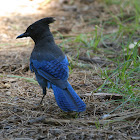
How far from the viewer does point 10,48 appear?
199 inches

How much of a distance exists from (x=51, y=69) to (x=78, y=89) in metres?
0.64

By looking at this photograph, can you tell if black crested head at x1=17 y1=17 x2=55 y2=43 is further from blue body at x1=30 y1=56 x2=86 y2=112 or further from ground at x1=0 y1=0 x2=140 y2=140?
ground at x1=0 y1=0 x2=140 y2=140

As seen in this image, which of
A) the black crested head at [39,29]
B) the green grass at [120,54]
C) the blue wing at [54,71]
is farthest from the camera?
the black crested head at [39,29]

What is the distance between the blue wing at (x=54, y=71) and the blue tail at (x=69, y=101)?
9 cm

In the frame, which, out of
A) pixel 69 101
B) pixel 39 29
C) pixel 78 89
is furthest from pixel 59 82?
pixel 39 29

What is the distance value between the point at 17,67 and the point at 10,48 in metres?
0.84

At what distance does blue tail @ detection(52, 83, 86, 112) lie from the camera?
8.96 ft

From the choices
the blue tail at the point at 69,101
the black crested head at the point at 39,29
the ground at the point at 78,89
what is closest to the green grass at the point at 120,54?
the ground at the point at 78,89

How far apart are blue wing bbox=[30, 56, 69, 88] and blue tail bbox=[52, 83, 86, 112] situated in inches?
3.5

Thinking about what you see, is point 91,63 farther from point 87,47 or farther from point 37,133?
point 37,133

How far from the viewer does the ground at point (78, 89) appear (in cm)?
255

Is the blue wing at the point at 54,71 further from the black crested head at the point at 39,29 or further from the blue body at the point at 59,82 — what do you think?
the black crested head at the point at 39,29

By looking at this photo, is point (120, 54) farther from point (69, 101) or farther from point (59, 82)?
point (69, 101)

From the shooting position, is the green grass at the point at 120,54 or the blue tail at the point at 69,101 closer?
the blue tail at the point at 69,101
